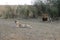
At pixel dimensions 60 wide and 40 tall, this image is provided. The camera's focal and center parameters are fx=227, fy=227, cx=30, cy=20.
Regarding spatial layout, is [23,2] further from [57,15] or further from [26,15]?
[57,15]

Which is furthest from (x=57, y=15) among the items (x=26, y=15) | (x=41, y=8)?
(x=26, y=15)

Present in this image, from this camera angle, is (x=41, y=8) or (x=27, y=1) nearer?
(x=41, y=8)

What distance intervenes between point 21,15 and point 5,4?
2902 mm

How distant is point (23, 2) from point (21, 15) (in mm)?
2152

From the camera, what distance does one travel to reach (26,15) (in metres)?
20.4

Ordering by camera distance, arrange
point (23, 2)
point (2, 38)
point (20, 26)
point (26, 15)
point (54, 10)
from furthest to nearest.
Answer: point (23, 2) < point (26, 15) < point (54, 10) < point (20, 26) < point (2, 38)

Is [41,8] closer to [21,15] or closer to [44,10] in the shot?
[44,10]

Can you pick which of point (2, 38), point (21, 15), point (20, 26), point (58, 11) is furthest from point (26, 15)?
point (2, 38)

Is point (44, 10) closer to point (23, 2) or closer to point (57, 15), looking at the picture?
point (57, 15)

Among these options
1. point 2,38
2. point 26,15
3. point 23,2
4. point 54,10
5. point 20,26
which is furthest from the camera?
point 23,2

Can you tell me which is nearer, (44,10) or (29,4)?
(44,10)

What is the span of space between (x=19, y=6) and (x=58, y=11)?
13.6ft

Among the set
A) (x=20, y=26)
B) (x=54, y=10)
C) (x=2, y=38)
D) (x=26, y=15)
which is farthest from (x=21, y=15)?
(x=2, y=38)

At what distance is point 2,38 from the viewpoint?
9961 mm
